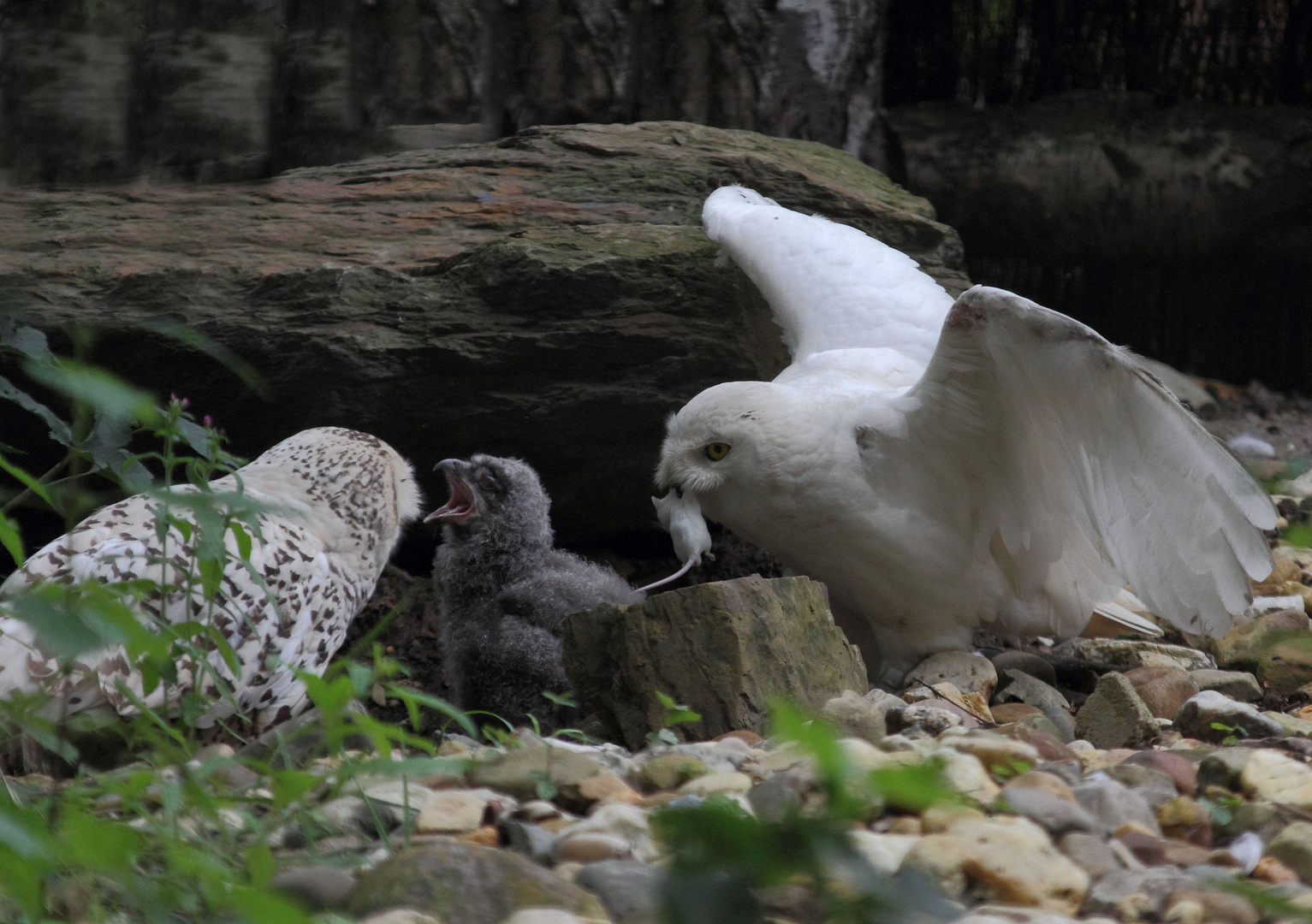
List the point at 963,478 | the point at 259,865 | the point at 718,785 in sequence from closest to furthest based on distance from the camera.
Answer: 1. the point at 259,865
2. the point at 718,785
3. the point at 963,478

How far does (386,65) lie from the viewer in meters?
5.69

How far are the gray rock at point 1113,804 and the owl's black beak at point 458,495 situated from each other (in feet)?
7.41

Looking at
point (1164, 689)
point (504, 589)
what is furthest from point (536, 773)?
point (1164, 689)

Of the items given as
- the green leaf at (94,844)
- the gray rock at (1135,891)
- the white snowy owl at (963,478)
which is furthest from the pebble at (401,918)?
the white snowy owl at (963,478)

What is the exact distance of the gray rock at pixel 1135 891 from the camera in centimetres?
149

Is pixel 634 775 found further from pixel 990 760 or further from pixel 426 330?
pixel 426 330

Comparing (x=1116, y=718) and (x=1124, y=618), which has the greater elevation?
(x=1116, y=718)

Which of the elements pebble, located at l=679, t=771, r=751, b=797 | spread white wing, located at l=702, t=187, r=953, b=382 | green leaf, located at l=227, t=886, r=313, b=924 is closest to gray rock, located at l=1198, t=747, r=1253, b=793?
pebble, located at l=679, t=771, r=751, b=797

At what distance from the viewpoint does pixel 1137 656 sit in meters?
3.71

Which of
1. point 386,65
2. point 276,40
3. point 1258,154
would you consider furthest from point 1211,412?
point 276,40

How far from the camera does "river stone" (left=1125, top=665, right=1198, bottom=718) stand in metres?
3.17

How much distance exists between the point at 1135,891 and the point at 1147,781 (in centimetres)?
51

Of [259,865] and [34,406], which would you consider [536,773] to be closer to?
[259,865]

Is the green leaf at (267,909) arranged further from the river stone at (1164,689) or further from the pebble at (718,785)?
the river stone at (1164,689)
